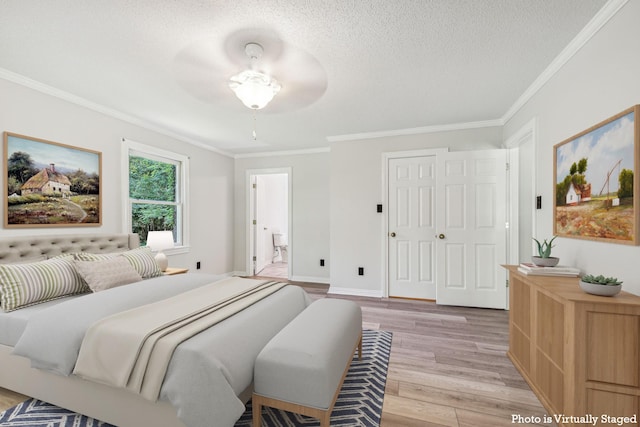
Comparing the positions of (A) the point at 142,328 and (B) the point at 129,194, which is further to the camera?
(B) the point at 129,194

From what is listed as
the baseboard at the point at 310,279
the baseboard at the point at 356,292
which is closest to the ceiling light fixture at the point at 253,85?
the baseboard at the point at 356,292

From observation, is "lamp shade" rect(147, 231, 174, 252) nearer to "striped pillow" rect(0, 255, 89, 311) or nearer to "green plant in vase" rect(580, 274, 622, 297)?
"striped pillow" rect(0, 255, 89, 311)

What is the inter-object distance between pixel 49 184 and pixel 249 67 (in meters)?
2.26

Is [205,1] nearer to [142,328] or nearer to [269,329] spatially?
[142,328]

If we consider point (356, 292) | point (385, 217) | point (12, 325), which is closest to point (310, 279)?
point (356, 292)

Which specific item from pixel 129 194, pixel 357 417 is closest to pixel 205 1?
pixel 357 417

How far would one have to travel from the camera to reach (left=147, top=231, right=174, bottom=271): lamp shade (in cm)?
335

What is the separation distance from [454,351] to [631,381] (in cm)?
125

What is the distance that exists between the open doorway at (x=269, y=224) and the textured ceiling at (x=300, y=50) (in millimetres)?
2551

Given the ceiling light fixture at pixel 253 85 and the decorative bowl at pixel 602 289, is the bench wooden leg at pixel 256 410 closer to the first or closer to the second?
the decorative bowl at pixel 602 289

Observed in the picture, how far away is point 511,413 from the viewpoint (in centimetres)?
173

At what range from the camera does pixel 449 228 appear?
12.4ft

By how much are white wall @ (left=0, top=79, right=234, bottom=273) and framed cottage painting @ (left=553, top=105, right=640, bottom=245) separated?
4.44 meters

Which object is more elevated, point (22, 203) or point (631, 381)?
point (22, 203)
